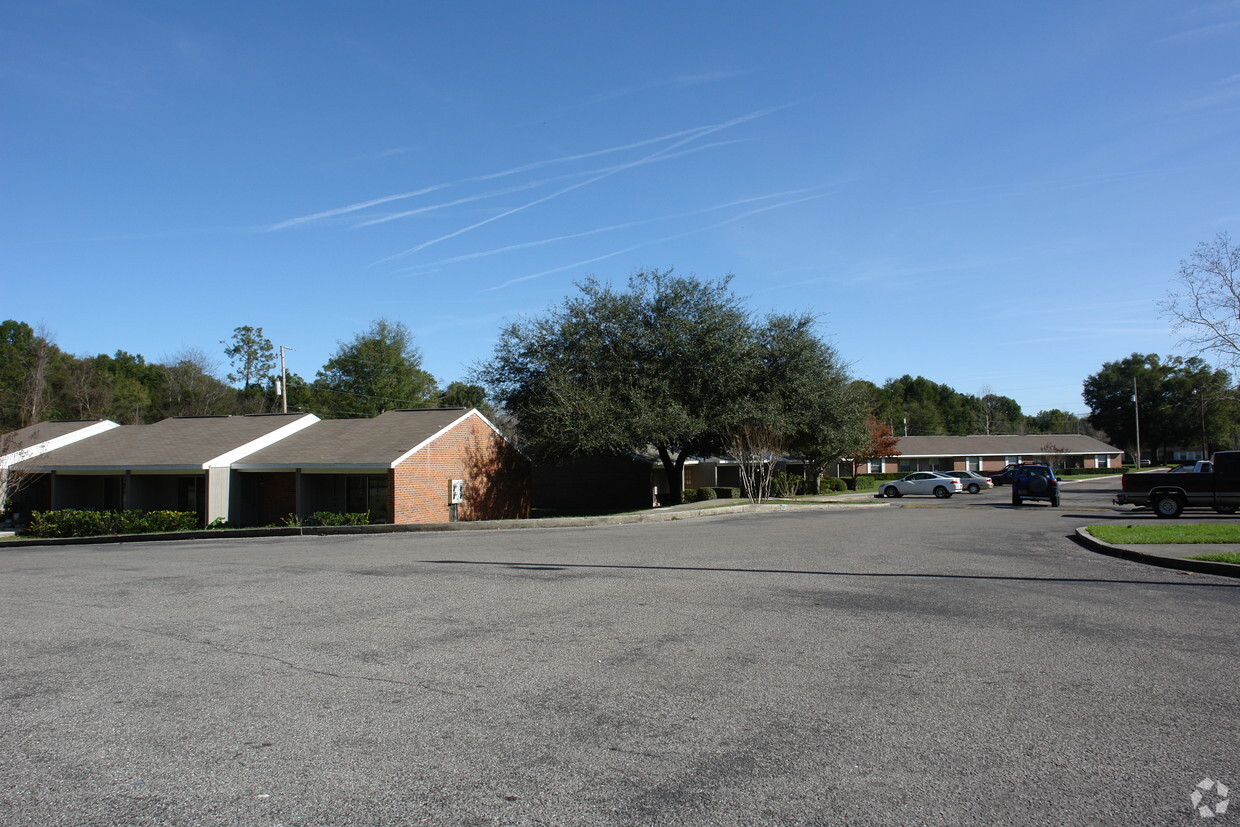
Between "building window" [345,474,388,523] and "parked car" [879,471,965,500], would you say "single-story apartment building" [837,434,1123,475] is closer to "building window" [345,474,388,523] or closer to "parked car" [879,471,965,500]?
"parked car" [879,471,965,500]

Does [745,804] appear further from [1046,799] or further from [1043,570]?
[1043,570]

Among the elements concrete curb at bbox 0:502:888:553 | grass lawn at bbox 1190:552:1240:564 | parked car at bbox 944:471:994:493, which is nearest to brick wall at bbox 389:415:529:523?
concrete curb at bbox 0:502:888:553

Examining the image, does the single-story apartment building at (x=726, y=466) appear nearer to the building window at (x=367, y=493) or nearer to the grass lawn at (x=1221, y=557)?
the building window at (x=367, y=493)

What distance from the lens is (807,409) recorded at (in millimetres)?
34062

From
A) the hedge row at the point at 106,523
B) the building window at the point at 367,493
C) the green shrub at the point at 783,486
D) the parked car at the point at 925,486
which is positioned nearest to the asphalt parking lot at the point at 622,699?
the building window at the point at 367,493

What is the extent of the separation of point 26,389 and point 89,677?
65721 mm

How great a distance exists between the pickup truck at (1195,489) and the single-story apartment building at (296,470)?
2280cm

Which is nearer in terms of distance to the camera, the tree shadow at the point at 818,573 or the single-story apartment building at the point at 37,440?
the tree shadow at the point at 818,573

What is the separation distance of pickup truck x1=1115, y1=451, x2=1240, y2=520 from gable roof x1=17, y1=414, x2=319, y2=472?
101 feet

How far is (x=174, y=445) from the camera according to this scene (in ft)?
108

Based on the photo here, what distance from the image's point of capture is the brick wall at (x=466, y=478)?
29.0 m

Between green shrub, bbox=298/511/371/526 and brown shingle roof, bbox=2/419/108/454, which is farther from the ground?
brown shingle roof, bbox=2/419/108/454

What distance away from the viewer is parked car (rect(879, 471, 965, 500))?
149 feet

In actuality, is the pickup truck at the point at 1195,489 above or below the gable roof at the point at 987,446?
below
